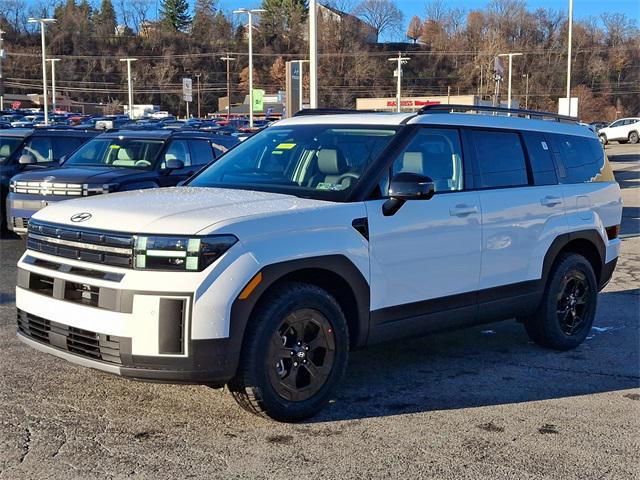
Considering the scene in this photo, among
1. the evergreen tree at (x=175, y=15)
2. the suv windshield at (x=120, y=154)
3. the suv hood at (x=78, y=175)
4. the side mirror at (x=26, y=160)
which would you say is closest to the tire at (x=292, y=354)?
the suv hood at (x=78, y=175)

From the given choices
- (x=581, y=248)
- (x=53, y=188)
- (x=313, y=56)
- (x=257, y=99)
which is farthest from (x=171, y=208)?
(x=257, y=99)

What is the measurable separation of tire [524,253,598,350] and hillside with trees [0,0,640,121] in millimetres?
104000

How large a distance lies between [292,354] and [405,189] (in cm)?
126

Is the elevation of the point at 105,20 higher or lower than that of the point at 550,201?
higher

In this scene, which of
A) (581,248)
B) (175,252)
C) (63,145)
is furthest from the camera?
(63,145)

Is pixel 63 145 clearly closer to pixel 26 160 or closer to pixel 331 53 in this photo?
pixel 26 160

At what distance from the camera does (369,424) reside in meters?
4.69

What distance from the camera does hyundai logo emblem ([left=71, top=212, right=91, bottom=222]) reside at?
4508mm

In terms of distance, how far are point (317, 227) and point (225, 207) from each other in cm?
56

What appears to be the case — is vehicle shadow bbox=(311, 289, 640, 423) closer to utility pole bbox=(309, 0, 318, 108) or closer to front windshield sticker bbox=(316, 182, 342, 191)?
front windshield sticker bbox=(316, 182, 342, 191)

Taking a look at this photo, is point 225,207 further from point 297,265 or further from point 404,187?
point 404,187

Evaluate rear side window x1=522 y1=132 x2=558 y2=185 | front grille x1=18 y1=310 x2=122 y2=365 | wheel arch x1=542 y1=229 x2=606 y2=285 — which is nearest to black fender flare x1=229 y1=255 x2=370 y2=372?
front grille x1=18 y1=310 x2=122 y2=365

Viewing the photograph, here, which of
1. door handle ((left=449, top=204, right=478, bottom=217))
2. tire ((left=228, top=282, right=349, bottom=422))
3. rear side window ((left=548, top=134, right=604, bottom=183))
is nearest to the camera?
tire ((left=228, top=282, right=349, bottom=422))

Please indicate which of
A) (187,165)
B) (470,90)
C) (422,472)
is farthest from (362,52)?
(422,472)
